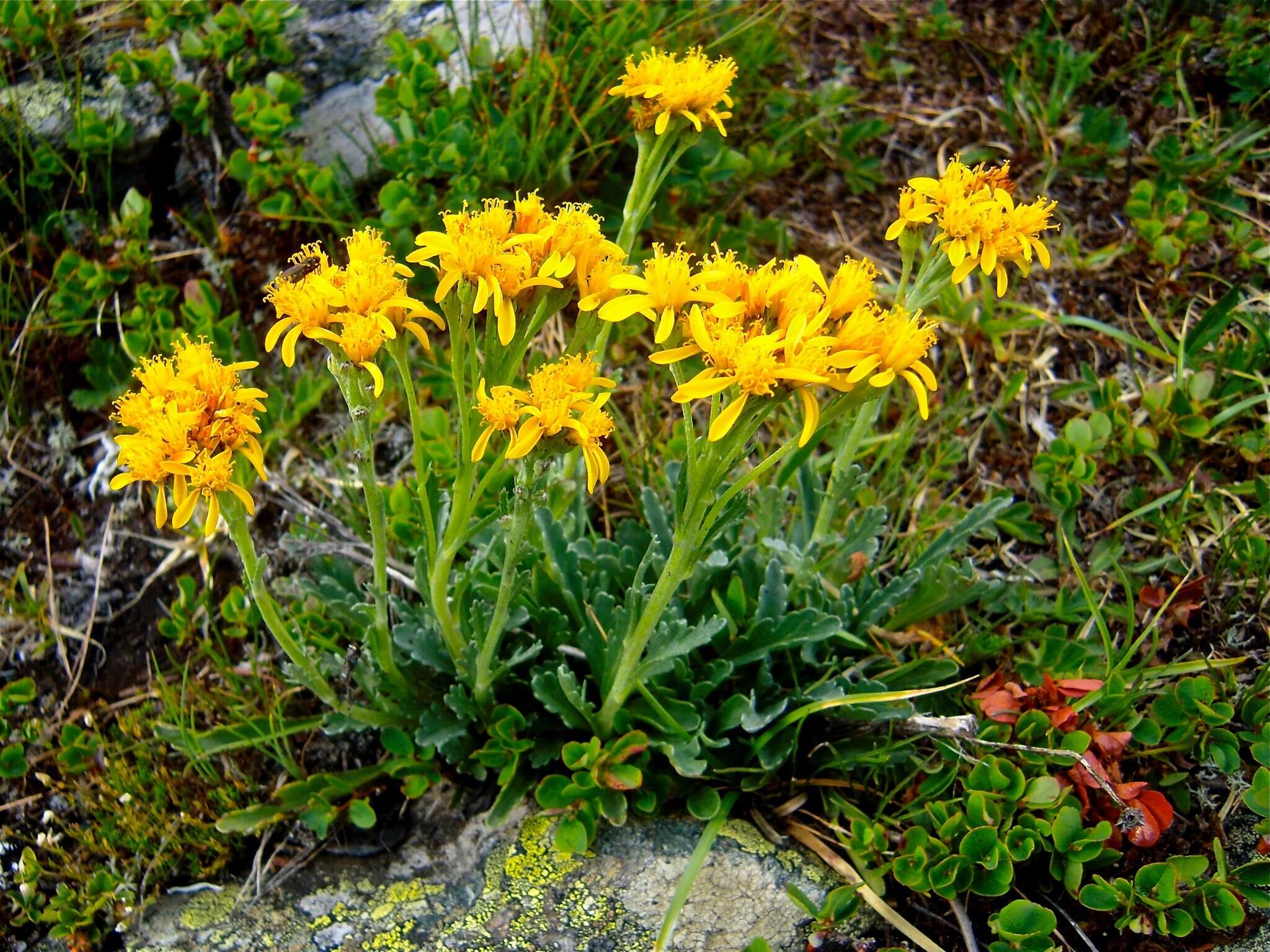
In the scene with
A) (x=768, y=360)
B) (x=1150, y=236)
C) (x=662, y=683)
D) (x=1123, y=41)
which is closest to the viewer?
(x=768, y=360)

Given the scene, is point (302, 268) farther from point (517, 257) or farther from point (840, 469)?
point (840, 469)

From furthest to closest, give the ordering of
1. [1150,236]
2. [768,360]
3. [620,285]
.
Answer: [1150,236] → [620,285] → [768,360]

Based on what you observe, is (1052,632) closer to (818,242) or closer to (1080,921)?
(1080,921)

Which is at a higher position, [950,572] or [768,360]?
[768,360]

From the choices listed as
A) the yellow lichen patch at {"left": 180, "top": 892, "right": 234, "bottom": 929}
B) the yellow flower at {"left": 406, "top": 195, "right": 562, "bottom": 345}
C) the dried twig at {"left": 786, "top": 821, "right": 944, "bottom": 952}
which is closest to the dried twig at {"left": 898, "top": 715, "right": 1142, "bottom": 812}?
the dried twig at {"left": 786, "top": 821, "right": 944, "bottom": 952}

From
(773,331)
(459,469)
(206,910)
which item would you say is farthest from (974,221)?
(206,910)

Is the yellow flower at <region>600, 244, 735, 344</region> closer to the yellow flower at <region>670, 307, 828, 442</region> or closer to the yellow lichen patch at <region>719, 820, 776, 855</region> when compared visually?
the yellow flower at <region>670, 307, 828, 442</region>

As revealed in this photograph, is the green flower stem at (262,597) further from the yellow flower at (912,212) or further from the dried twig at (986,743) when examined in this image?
the yellow flower at (912,212)

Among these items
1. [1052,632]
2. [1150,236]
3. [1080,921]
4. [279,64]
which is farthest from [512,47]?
[1080,921]
